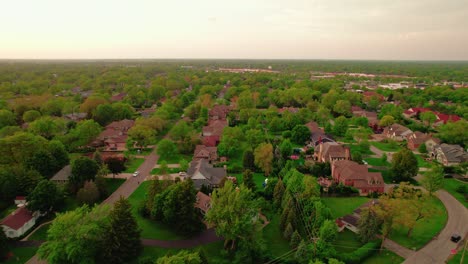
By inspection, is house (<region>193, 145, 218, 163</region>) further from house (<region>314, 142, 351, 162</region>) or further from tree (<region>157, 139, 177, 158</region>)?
house (<region>314, 142, 351, 162</region>)

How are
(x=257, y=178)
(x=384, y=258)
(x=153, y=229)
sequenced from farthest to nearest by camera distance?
(x=257, y=178) → (x=153, y=229) → (x=384, y=258)

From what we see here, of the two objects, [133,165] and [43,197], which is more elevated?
[43,197]

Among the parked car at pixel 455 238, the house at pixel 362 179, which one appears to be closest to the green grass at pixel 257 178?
the house at pixel 362 179

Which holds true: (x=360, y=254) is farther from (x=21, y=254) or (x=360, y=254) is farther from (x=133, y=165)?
(x=133, y=165)

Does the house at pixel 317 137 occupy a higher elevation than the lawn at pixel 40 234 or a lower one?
higher

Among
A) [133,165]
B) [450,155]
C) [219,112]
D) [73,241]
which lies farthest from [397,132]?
[73,241]

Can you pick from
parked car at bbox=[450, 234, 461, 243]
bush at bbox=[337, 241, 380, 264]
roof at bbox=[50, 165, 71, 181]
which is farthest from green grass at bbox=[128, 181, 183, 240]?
parked car at bbox=[450, 234, 461, 243]

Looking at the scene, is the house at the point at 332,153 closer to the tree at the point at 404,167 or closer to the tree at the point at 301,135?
the tree at the point at 404,167
